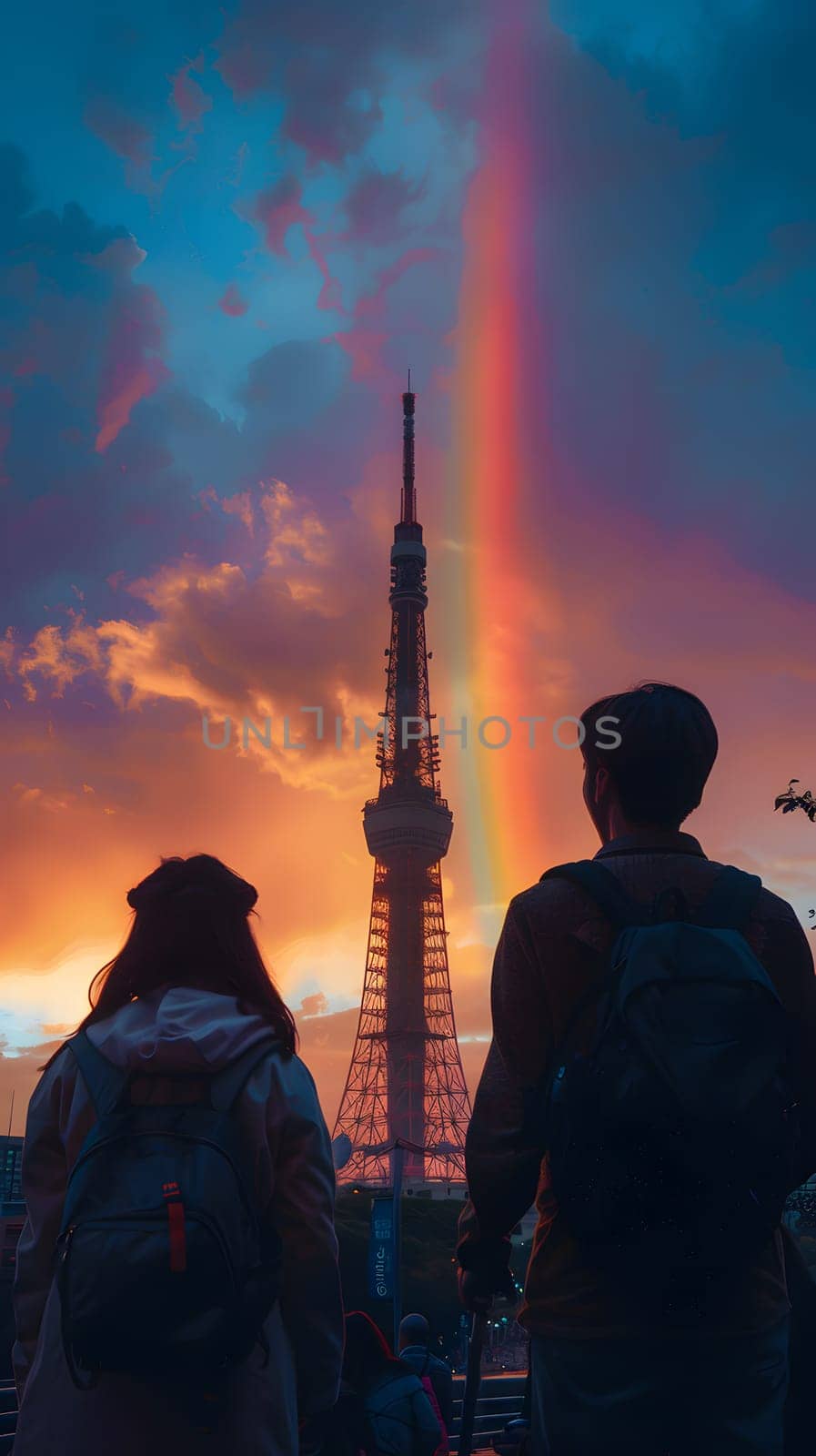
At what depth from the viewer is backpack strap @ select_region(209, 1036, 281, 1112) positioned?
2.79 meters

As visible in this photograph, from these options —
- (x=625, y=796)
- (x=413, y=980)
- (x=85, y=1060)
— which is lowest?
(x=85, y=1060)

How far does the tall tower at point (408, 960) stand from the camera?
76.4 metres

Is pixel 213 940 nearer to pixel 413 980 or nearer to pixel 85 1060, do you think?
pixel 85 1060

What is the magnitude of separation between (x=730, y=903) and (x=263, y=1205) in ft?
4.33

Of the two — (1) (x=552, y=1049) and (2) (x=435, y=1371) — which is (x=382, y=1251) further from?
(1) (x=552, y=1049)

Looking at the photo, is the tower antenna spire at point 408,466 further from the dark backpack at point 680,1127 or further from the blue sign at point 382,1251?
the dark backpack at point 680,1127

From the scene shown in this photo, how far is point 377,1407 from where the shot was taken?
222 inches

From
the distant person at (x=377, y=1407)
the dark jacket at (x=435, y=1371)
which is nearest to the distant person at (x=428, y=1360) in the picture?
the dark jacket at (x=435, y=1371)

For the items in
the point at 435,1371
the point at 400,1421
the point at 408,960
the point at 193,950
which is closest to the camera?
the point at 193,950

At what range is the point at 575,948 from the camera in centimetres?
255

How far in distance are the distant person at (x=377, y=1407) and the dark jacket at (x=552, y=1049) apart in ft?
11.9

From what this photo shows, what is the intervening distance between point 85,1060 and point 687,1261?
1.53 meters

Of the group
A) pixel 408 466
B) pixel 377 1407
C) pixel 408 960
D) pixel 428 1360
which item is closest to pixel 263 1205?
pixel 377 1407

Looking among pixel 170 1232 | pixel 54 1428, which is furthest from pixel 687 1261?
pixel 54 1428
